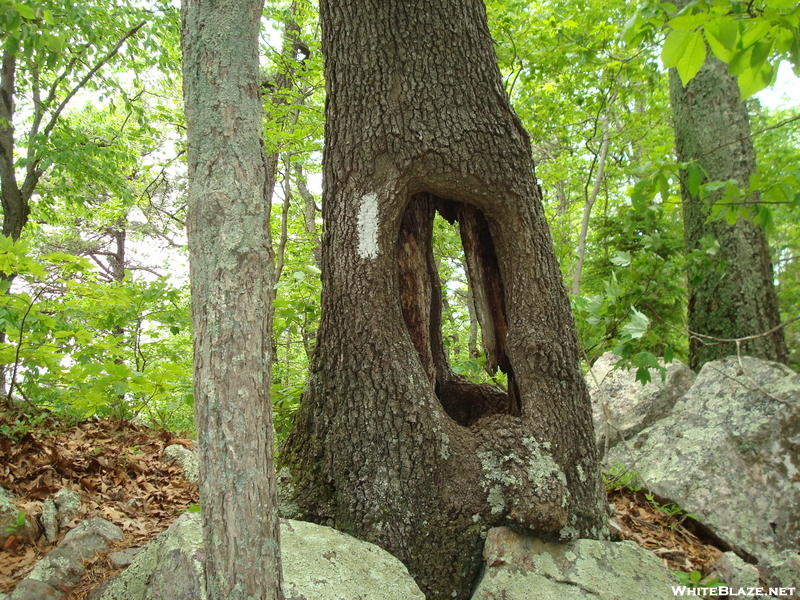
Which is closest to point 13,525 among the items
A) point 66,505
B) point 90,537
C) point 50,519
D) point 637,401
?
point 50,519

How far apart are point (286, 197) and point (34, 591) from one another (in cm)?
527

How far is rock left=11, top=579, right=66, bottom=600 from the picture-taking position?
2426 mm

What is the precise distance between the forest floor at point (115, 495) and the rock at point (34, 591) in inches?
7.5

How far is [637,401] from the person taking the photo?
4938 mm

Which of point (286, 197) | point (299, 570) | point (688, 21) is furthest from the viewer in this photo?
point (286, 197)

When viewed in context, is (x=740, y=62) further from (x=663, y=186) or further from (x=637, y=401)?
(x=637, y=401)

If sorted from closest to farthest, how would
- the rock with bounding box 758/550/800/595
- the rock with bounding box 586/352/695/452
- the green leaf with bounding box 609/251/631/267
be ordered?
1. the rock with bounding box 758/550/800/595
2. the green leaf with bounding box 609/251/631/267
3. the rock with bounding box 586/352/695/452

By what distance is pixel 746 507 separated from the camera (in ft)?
11.9

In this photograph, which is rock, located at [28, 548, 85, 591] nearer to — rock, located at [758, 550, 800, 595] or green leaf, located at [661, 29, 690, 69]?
green leaf, located at [661, 29, 690, 69]

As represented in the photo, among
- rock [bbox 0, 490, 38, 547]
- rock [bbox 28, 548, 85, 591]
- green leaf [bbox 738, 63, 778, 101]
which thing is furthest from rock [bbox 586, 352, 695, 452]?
rock [bbox 0, 490, 38, 547]

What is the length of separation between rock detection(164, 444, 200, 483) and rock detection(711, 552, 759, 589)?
3733mm

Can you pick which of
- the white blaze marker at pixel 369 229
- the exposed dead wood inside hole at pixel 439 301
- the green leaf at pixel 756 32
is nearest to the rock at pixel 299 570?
the exposed dead wood inside hole at pixel 439 301

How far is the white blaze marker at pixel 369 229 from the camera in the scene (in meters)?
2.99

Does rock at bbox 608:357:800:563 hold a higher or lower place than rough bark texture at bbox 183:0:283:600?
lower
